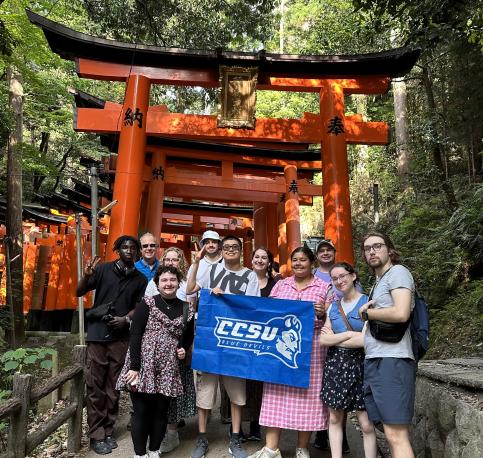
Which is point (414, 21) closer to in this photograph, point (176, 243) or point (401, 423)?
point (401, 423)

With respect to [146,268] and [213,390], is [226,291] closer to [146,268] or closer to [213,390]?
[213,390]

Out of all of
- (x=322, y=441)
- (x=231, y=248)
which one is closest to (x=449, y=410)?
(x=322, y=441)

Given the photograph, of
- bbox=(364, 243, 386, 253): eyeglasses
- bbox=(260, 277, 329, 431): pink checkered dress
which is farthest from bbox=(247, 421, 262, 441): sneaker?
bbox=(364, 243, 386, 253): eyeglasses

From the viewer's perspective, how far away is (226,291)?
392cm

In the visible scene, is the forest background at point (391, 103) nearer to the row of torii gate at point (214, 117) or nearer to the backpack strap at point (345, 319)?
the row of torii gate at point (214, 117)

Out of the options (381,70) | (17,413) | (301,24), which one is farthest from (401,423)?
(301,24)

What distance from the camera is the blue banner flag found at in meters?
3.58

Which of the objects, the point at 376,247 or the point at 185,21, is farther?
the point at 185,21

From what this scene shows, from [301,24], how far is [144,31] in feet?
57.7

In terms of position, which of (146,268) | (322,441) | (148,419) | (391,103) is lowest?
(322,441)

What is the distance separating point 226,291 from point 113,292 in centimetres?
104

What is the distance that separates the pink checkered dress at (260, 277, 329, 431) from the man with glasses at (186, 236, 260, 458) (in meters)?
0.28

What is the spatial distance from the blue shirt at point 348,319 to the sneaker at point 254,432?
4.65 feet

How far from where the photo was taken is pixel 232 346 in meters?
3.78
